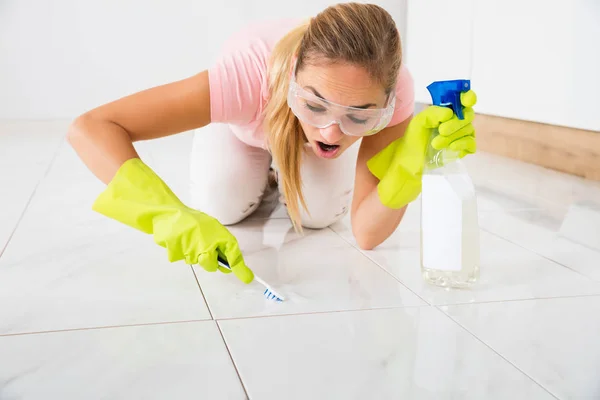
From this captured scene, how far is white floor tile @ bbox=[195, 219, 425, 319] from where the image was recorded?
1.12 metres

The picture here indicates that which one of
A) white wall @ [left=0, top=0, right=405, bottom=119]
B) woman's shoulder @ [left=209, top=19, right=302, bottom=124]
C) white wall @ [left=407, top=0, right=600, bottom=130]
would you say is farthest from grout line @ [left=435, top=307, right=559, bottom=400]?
white wall @ [left=0, top=0, right=405, bottom=119]

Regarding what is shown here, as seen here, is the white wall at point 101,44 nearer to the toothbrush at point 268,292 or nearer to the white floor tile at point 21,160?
the white floor tile at point 21,160

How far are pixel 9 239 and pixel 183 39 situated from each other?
9.34 feet

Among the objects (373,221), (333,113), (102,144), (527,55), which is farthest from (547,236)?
(527,55)

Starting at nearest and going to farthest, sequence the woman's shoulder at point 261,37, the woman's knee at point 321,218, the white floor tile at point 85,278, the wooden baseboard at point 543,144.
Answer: the white floor tile at point 85,278 < the woman's shoulder at point 261,37 < the woman's knee at point 321,218 < the wooden baseboard at point 543,144

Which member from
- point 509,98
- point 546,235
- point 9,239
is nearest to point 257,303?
point 9,239

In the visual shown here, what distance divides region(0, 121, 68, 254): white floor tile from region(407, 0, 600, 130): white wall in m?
1.81

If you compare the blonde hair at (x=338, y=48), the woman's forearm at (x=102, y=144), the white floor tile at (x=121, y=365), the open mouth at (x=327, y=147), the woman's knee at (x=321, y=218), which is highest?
the blonde hair at (x=338, y=48)

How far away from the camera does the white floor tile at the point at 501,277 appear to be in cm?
117

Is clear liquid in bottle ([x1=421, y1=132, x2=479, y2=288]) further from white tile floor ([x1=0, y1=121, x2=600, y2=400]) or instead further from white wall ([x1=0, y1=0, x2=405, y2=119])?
white wall ([x1=0, y1=0, x2=405, y2=119])

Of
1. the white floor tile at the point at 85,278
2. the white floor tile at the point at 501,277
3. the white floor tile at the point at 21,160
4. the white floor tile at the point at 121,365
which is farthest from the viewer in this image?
the white floor tile at the point at 21,160

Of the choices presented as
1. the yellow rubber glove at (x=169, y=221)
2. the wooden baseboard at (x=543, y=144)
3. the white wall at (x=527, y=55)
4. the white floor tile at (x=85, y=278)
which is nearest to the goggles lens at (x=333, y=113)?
the yellow rubber glove at (x=169, y=221)

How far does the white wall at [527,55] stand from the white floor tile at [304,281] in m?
1.17

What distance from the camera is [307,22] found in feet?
4.10
